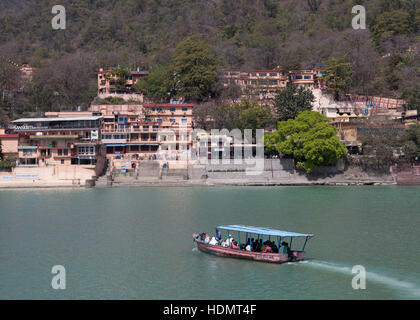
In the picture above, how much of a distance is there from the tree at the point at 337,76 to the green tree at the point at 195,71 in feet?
48.1

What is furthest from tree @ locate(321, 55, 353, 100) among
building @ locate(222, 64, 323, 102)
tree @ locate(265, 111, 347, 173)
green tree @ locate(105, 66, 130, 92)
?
green tree @ locate(105, 66, 130, 92)

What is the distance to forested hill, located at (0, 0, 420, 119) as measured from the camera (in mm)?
87031

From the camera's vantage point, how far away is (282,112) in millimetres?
67562

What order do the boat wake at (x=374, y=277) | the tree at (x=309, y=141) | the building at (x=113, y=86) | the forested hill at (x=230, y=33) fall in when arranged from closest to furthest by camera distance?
1. the boat wake at (x=374, y=277)
2. the tree at (x=309, y=141)
3. the building at (x=113, y=86)
4. the forested hill at (x=230, y=33)

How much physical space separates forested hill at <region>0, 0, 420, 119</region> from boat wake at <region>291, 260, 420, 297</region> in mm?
53163

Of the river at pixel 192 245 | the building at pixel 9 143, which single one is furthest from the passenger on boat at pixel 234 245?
the building at pixel 9 143

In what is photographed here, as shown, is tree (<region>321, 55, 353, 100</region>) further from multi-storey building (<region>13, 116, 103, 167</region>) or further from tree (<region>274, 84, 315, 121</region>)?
multi-storey building (<region>13, 116, 103, 167</region>)

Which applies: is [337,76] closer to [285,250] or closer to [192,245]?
[192,245]

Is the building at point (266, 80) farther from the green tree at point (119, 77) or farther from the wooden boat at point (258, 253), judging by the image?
the wooden boat at point (258, 253)

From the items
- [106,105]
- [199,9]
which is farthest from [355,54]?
[199,9]

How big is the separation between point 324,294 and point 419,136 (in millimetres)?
42176

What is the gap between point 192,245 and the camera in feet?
102

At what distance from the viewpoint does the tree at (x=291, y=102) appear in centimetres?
6719
